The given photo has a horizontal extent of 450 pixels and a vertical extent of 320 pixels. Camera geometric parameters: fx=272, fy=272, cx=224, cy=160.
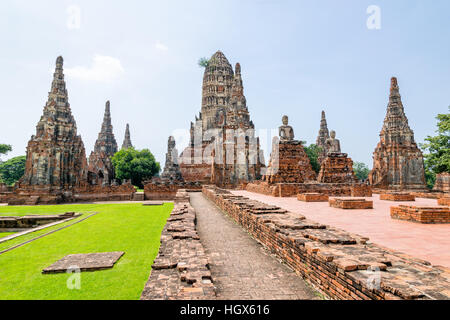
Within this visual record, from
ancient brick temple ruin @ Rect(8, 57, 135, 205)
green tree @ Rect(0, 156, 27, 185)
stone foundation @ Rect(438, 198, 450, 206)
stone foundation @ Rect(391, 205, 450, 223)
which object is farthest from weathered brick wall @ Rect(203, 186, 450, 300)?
green tree @ Rect(0, 156, 27, 185)

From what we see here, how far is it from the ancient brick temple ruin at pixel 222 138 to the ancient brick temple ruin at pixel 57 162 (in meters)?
11.9

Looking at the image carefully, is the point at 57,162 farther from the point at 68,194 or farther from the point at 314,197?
the point at 314,197

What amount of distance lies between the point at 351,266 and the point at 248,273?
1470mm

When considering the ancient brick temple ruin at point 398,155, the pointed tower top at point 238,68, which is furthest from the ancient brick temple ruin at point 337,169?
the pointed tower top at point 238,68

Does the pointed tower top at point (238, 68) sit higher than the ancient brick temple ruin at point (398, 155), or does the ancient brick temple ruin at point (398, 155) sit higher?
the pointed tower top at point (238, 68)

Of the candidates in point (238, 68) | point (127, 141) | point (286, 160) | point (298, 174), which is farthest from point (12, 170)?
point (298, 174)

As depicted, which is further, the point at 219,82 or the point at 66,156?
the point at 219,82

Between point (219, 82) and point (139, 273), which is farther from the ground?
point (219, 82)

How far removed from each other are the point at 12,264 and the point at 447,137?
32.5m

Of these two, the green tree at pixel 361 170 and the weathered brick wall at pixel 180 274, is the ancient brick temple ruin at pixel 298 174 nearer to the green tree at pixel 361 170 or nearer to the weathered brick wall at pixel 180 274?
the weathered brick wall at pixel 180 274

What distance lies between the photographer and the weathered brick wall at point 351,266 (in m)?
2.10

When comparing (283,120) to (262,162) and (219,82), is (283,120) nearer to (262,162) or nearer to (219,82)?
(262,162)
